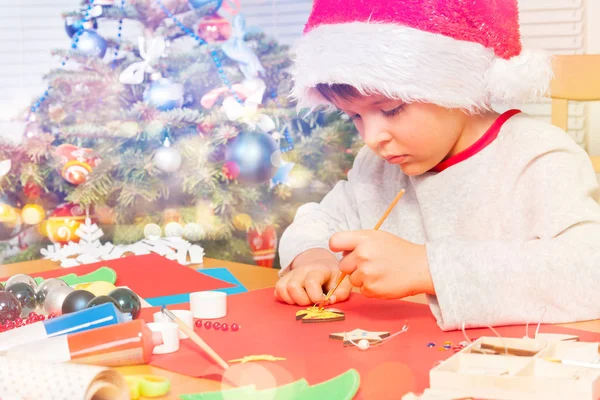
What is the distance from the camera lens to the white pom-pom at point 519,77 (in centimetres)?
97

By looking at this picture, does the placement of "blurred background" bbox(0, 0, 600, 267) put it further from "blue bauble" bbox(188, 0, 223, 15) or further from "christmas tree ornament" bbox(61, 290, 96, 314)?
"christmas tree ornament" bbox(61, 290, 96, 314)

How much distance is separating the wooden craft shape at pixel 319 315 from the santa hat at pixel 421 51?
Result: 0.27 metres

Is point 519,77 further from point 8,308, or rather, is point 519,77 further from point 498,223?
point 8,308

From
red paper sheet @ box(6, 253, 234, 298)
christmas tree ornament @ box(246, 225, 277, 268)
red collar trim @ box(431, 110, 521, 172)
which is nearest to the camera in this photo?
red collar trim @ box(431, 110, 521, 172)

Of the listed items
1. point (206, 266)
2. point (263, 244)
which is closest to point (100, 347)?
point (206, 266)

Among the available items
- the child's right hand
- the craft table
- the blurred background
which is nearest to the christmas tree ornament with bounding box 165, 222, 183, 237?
the blurred background

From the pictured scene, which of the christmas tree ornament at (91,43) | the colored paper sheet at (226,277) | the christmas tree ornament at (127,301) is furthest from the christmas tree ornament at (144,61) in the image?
the christmas tree ornament at (127,301)

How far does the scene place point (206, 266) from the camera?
1.50m

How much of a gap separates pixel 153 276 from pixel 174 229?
3.74 feet

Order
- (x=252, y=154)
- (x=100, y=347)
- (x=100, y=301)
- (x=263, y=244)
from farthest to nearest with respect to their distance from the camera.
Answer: (x=263, y=244), (x=252, y=154), (x=100, y=301), (x=100, y=347)

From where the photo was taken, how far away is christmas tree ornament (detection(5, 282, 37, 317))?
0.93 metres

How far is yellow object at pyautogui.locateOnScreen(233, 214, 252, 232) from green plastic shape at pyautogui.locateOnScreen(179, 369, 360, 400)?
5.79 ft

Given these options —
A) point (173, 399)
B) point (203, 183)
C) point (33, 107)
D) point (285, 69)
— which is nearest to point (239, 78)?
point (285, 69)

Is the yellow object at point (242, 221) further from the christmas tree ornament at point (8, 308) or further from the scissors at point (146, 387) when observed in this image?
the scissors at point (146, 387)
